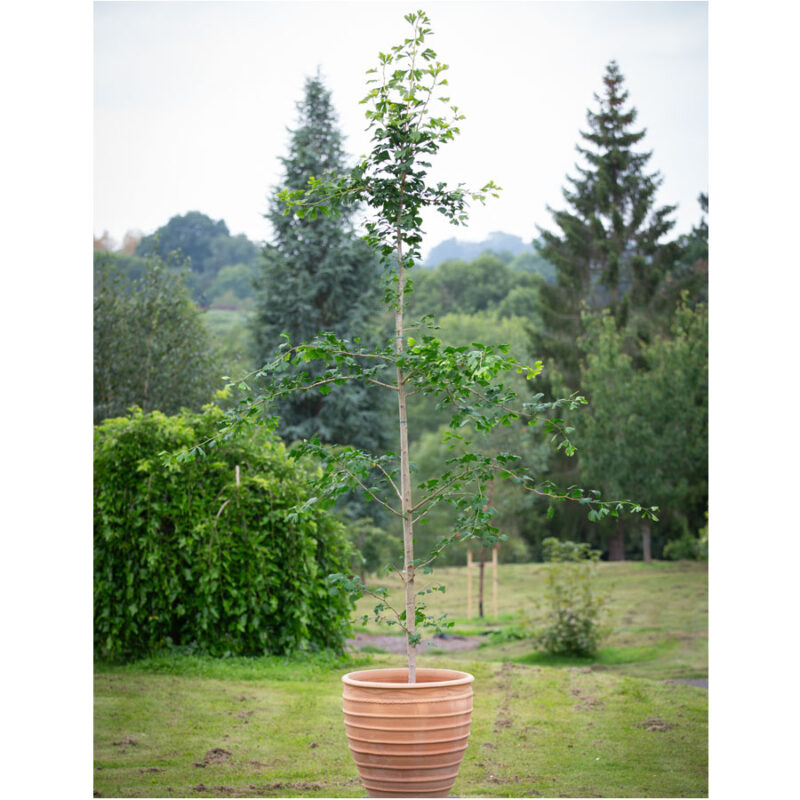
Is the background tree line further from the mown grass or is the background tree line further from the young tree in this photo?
the mown grass

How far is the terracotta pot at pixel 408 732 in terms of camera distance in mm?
2271

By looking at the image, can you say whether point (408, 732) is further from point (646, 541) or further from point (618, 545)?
point (618, 545)

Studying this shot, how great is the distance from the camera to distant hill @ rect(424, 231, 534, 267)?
16609 millimetres

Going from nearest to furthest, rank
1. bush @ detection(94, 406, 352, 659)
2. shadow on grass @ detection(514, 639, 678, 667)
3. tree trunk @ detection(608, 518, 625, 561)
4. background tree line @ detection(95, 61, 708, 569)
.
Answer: bush @ detection(94, 406, 352, 659)
shadow on grass @ detection(514, 639, 678, 667)
background tree line @ detection(95, 61, 708, 569)
tree trunk @ detection(608, 518, 625, 561)

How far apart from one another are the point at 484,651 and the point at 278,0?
5665 millimetres

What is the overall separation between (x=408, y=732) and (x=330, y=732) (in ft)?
6.19

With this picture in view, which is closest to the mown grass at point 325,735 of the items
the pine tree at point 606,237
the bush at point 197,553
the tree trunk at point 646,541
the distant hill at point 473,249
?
the bush at point 197,553

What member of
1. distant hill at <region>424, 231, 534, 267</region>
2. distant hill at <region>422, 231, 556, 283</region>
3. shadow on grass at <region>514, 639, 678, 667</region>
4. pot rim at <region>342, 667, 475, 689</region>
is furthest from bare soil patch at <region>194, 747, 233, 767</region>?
distant hill at <region>424, 231, 534, 267</region>

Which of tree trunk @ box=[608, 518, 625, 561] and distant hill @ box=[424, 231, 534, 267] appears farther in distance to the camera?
distant hill @ box=[424, 231, 534, 267]

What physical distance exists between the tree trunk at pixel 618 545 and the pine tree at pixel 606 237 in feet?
6.32

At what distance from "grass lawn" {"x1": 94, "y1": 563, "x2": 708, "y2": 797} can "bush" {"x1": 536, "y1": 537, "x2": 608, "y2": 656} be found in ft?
3.98

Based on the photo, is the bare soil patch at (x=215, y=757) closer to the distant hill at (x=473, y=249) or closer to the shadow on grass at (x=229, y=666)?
the shadow on grass at (x=229, y=666)
